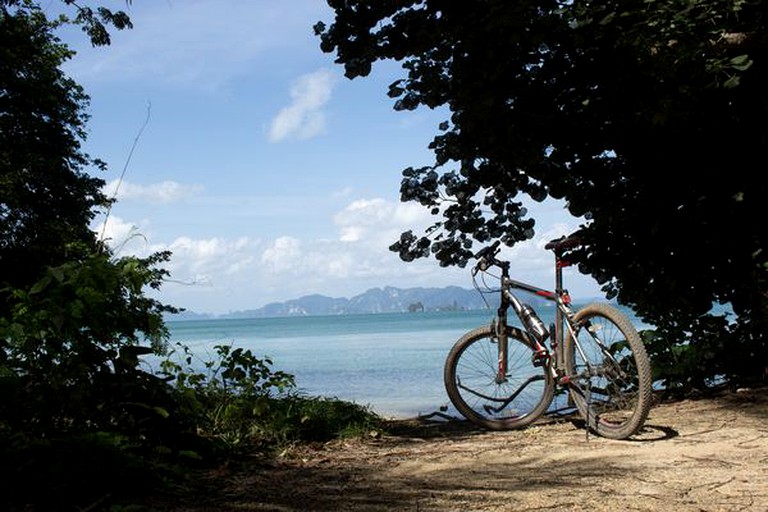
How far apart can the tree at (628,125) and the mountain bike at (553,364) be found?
0.87 meters

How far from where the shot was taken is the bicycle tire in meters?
4.82

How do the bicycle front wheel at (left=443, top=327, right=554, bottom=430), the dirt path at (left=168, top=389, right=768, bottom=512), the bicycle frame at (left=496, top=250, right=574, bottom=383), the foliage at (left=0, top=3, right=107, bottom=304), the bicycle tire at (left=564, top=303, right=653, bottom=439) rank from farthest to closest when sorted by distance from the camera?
the foliage at (left=0, top=3, right=107, bottom=304) < the bicycle front wheel at (left=443, top=327, right=554, bottom=430) < the bicycle frame at (left=496, top=250, right=574, bottom=383) < the bicycle tire at (left=564, top=303, right=653, bottom=439) < the dirt path at (left=168, top=389, right=768, bottom=512)

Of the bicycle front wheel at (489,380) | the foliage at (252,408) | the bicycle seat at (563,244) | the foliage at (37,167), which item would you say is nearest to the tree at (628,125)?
the bicycle seat at (563,244)

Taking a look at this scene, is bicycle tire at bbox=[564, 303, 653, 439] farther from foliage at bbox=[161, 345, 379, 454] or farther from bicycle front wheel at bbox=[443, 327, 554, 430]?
foliage at bbox=[161, 345, 379, 454]

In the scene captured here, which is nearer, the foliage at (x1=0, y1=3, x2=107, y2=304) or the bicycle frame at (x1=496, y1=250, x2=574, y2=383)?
the bicycle frame at (x1=496, y1=250, x2=574, y2=383)

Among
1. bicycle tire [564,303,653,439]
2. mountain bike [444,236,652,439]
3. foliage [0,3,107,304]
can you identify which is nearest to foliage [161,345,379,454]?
mountain bike [444,236,652,439]

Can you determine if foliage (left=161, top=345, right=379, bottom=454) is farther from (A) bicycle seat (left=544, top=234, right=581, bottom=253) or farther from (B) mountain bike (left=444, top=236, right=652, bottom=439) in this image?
(A) bicycle seat (left=544, top=234, right=581, bottom=253)

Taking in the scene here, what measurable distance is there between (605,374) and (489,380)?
1.26 metres

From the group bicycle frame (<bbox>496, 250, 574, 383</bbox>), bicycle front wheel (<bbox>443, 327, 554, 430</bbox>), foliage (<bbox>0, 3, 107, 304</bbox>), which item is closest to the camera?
bicycle frame (<bbox>496, 250, 574, 383</bbox>)

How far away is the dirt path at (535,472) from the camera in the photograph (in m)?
3.37

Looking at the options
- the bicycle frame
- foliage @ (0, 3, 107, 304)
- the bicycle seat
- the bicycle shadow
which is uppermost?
foliage @ (0, 3, 107, 304)

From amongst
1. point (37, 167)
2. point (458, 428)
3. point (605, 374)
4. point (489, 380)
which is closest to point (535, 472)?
point (605, 374)

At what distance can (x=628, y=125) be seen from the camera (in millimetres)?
5934

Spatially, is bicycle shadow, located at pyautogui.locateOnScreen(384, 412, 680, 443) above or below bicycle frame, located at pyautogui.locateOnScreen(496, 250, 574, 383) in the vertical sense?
below
